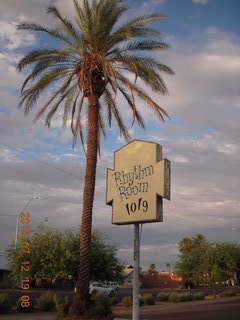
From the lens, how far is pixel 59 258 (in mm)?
28000

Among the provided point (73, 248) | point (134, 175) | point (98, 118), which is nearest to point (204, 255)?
point (73, 248)

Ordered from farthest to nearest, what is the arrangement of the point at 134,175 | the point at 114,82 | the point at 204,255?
the point at 204,255 → the point at 114,82 → the point at 134,175

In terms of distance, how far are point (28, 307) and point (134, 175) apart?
17558mm

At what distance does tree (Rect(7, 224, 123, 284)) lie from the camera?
27.9m

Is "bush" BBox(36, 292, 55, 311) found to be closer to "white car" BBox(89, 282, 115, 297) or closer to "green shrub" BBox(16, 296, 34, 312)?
"green shrub" BBox(16, 296, 34, 312)

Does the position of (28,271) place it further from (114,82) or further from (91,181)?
(114,82)

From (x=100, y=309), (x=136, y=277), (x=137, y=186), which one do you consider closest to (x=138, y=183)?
(x=137, y=186)

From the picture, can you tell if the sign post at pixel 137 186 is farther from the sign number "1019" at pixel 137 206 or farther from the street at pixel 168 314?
the street at pixel 168 314

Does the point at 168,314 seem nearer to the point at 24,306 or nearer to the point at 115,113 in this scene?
the point at 24,306

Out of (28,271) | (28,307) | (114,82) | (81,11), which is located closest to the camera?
(114,82)

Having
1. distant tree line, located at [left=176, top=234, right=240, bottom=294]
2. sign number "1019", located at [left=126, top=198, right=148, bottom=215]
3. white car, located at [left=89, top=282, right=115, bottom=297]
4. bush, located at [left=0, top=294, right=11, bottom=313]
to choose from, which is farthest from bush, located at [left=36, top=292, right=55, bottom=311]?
distant tree line, located at [left=176, top=234, right=240, bottom=294]

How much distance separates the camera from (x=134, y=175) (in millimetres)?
11625

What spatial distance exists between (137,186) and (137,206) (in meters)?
0.51

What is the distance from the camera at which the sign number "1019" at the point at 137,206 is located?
36.5 ft
